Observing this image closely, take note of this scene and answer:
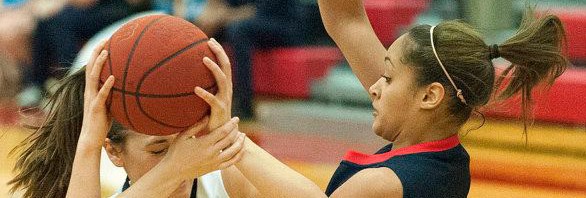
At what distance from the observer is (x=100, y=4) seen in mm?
7566

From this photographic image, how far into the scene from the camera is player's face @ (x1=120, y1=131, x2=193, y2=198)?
281 centimetres

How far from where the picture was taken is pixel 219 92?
2.32m

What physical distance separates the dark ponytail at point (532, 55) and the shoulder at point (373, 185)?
1.41 feet

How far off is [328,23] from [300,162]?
294cm

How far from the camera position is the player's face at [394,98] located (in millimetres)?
2699

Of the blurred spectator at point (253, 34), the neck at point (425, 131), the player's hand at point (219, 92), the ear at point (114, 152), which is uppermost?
the player's hand at point (219, 92)

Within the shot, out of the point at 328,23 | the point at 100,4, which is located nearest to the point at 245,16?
the point at 100,4

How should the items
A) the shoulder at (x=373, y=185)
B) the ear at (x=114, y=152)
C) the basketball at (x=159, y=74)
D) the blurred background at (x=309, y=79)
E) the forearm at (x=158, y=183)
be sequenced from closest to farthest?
1. the basketball at (x=159, y=74)
2. the forearm at (x=158, y=183)
3. the shoulder at (x=373, y=185)
4. the ear at (x=114, y=152)
5. the blurred background at (x=309, y=79)

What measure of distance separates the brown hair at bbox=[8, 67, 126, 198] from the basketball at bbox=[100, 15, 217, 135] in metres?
0.47

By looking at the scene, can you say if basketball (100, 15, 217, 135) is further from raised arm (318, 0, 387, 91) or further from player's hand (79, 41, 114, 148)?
raised arm (318, 0, 387, 91)

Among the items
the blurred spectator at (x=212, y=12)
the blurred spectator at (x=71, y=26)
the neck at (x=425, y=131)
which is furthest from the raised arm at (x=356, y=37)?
the blurred spectator at (x=71, y=26)

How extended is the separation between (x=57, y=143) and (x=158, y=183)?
525 mm

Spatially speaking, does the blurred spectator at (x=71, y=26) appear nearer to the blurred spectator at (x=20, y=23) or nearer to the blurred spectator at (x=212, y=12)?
the blurred spectator at (x=20, y=23)

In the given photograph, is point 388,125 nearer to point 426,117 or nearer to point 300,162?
point 426,117
